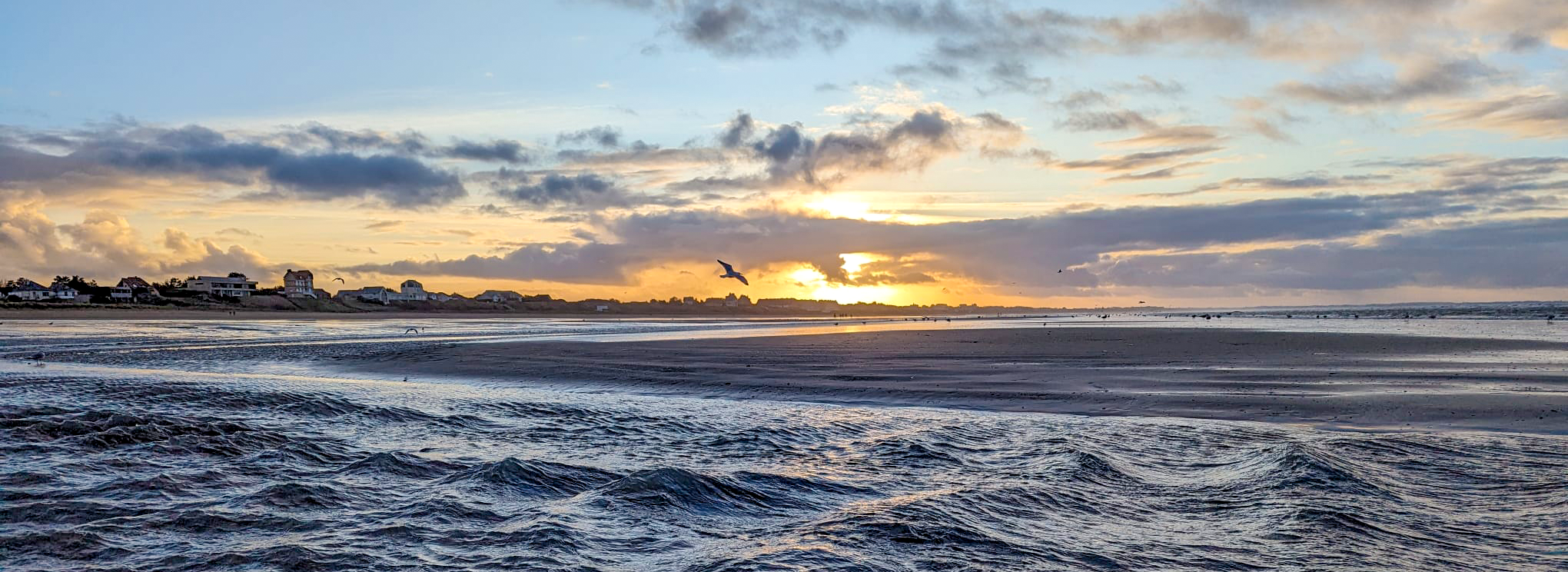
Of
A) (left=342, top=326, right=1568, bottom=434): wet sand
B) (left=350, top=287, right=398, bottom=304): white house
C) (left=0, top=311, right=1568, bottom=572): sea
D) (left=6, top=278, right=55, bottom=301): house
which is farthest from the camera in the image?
(left=350, top=287, right=398, bottom=304): white house

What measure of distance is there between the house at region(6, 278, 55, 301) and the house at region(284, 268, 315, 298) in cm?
3615

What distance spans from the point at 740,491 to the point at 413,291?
641 feet

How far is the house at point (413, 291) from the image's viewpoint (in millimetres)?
183125

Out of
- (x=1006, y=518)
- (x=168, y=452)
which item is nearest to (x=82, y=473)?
(x=168, y=452)

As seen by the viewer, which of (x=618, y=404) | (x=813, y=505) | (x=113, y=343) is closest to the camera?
(x=813, y=505)

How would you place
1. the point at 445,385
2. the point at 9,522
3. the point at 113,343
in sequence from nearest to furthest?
1. the point at 9,522
2. the point at 445,385
3. the point at 113,343

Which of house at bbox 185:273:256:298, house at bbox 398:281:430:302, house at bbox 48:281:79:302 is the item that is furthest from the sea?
house at bbox 398:281:430:302

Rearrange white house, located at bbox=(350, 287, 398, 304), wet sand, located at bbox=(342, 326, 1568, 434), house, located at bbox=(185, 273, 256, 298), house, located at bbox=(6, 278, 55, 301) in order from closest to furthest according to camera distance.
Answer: wet sand, located at bbox=(342, 326, 1568, 434) < house, located at bbox=(6, 278, 55, 301) < house, located at bbox=(185, 273, 256, 298) < white house, located at bbox=(350, 287, 398, 304)

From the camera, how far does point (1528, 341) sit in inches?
1300

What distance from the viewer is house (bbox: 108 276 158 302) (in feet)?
385

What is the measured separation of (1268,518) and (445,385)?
754 inches

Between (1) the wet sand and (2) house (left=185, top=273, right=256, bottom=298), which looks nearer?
(1) the wet sand

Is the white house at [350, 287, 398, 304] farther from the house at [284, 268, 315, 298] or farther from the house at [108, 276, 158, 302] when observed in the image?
the house at [108, 276, 158, 302]

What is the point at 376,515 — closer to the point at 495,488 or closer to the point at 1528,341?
the point at 495,488
